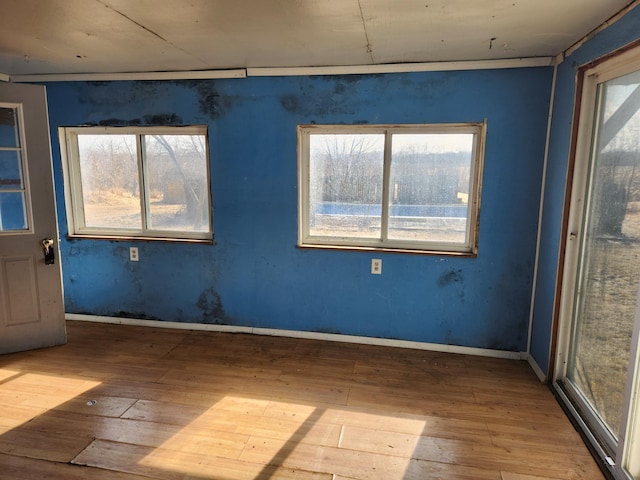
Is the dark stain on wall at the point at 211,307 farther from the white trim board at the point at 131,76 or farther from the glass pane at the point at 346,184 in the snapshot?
the white trim board at the point at 131,76

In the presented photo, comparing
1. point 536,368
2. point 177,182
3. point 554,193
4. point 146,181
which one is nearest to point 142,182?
point 146,181

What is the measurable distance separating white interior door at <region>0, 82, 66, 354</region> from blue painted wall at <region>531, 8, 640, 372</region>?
370 cm

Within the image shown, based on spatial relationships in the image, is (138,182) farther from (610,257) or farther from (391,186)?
(610,257)

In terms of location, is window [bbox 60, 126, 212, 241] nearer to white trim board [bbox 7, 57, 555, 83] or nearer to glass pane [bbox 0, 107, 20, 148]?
white trim board [bbox 7, 57, 555, 83]

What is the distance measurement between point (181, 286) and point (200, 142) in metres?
1.31

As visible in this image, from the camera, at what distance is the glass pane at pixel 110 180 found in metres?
3.45

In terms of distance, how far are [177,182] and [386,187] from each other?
6.05ft

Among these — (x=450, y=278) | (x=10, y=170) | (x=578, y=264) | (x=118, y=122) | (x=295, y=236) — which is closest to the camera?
(x=578, y=264)

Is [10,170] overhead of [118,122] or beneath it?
beneath

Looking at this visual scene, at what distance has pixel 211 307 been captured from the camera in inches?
138

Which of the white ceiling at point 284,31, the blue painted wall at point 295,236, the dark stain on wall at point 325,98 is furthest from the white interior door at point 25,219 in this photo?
the dark stain on wall at point 325,98

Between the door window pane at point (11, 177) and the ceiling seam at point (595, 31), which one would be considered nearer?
the ceiling seam at point (595, 31)

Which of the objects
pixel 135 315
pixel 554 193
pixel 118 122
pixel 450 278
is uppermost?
pixel 118 122

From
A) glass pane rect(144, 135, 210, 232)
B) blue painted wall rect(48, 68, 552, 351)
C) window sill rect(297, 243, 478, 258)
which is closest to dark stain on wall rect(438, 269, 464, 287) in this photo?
blue painted wall rect(48, 68, 552, 351)
